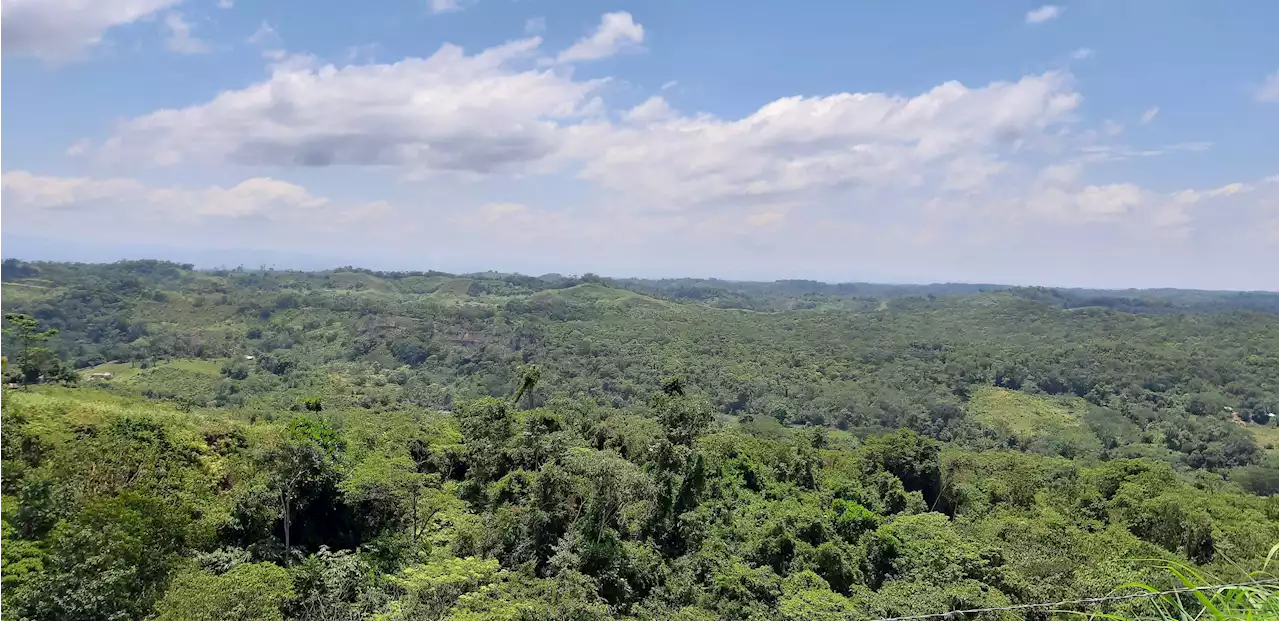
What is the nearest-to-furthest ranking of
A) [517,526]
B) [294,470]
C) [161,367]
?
[294,470] < [517,526] < [161,367]

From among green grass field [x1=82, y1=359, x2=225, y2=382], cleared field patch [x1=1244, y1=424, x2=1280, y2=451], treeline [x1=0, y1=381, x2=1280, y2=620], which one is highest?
treeline [x1=0, y1=381, x2=1280, y2=620]

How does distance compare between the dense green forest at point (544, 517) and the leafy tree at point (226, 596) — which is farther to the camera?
the dense green forest at point (544, 517)

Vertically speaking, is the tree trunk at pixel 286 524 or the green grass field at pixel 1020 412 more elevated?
the tree trunk at pixel 286 524

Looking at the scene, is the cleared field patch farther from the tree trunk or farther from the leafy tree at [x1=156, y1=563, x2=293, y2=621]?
the leafy tree at [x1=156, y1=563, x2=293, y2=621]

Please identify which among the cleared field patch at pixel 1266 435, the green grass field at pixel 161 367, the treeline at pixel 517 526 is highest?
the treeline at pixel 517 526

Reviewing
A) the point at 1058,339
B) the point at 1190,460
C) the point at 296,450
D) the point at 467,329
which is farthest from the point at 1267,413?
the point at 467,329

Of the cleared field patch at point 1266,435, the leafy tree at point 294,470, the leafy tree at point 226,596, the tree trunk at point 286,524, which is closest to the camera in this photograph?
the leafy tree at point 226,596

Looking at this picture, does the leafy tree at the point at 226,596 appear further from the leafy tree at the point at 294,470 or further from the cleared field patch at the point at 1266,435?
the cleared field patch at the point at 1266,435

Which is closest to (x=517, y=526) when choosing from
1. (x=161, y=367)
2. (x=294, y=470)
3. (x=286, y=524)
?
(x=286, y=524)

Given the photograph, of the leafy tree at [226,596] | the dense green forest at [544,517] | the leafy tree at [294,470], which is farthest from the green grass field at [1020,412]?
the leafy tree at [226,596]

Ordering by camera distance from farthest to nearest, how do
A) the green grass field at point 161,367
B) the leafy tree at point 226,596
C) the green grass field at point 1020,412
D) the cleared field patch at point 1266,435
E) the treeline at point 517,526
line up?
the green grass field at point 161,367 < the green grass field at point 1020,412 < the cleared field patch at point 1266,435 < the treeline at point 517,526 < the leafy tree at point 226,596

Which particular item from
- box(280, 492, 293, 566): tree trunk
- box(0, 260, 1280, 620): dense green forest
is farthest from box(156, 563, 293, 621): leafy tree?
box(280, 492, 293, 566): tree trunk

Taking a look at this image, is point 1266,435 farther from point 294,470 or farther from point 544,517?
point 294,470
